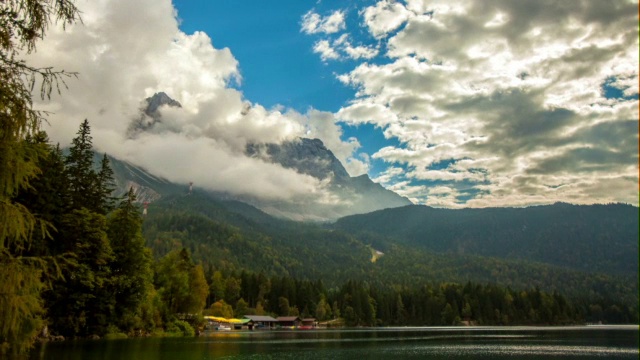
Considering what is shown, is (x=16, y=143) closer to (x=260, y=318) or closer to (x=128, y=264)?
(x=128, y=264)

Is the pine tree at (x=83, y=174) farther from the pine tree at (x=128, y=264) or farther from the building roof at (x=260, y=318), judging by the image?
the building roof at (x=260, y=318)

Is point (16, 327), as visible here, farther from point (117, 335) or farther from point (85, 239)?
point (117, 335)

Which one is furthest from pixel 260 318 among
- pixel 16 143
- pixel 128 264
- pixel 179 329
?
pixel 16 143

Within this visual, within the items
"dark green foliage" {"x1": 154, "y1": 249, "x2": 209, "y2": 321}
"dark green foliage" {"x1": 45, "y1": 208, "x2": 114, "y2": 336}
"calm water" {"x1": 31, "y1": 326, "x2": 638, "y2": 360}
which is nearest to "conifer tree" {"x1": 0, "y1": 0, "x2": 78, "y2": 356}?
"calm water" {"x1": 31, "y1": 326, "x2": 638, "y2": 360}

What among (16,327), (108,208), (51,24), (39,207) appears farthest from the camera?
(108,208)

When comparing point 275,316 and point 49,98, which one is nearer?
point 49,98

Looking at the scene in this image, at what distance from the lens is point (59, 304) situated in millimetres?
60625

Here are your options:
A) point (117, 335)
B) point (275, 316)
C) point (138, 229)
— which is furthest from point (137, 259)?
point (275, 316)

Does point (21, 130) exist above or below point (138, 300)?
above

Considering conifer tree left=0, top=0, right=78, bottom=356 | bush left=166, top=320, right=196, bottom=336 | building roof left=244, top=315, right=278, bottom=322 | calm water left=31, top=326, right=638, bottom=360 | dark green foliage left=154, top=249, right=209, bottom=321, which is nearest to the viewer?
conifer tree left=0, top=0, right=78, bottom=356

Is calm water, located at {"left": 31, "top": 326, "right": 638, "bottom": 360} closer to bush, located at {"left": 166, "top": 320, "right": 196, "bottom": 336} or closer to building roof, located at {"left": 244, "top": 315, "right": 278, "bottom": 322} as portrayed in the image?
bush, located at {"left": 166, "top": 320, "right": 196, "bottom": 336}

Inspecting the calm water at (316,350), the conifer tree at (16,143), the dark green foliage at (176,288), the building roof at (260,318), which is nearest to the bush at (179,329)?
the dark green foliage at (176,288)

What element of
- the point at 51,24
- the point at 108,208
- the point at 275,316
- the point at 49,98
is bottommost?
the point at 275,316

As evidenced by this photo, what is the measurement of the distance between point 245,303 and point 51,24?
178038 millimetres
